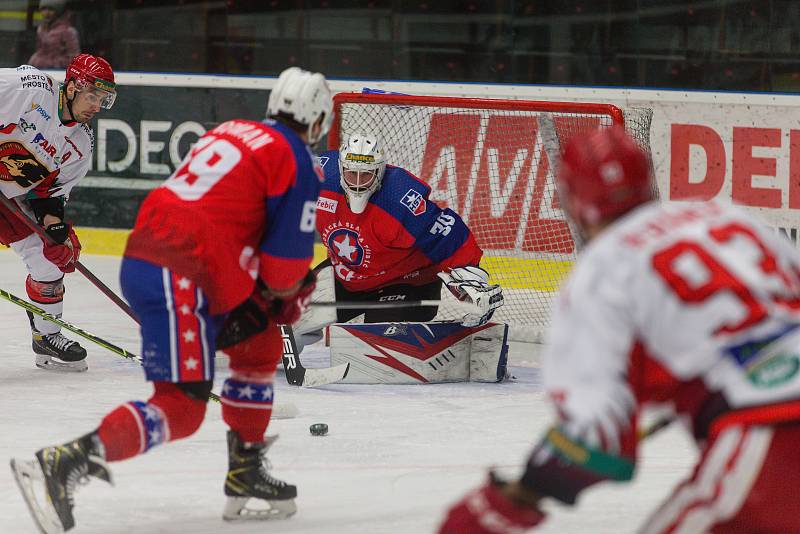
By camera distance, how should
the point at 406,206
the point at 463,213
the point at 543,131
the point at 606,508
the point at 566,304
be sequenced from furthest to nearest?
the point at 463,213 → the point at 543,131 → the point at 406,206 → the point at 606,508 → the point at 566,304

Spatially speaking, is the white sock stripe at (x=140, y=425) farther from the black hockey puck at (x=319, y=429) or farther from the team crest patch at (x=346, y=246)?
the team crest patch at (x=346, y=246)

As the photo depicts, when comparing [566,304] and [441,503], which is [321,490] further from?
[566,304]

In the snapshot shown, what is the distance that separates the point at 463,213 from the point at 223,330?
2.95 m

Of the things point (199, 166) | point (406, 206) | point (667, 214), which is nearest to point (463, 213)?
point (406, 206)

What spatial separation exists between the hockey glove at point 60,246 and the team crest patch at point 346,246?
2.68ft

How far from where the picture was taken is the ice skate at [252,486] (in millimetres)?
2561

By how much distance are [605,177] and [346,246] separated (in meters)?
→ 2.87

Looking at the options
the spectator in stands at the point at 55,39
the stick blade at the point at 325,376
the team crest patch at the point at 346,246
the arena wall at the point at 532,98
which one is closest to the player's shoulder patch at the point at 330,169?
the team crest patch at the point at 346,246

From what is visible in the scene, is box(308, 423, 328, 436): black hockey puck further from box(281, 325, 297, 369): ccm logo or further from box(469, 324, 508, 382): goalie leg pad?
box(469, 324, 508, 382): goalie leg pad

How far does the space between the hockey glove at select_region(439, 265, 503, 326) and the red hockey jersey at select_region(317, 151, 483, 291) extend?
83mm

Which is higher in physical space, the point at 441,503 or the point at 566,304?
the point at 566,304

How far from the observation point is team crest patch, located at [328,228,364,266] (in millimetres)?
4219

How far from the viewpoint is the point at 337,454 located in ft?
10.4

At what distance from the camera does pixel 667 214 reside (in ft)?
4.65
